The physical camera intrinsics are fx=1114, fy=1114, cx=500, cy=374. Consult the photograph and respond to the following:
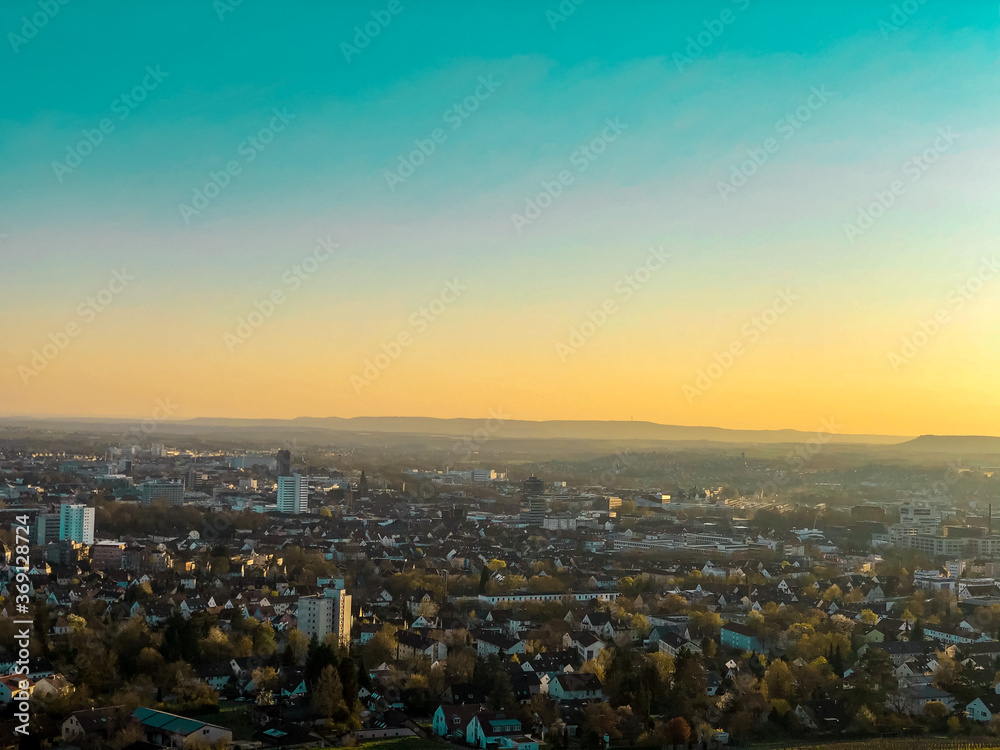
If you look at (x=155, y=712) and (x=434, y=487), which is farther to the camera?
(x=434, y=487)

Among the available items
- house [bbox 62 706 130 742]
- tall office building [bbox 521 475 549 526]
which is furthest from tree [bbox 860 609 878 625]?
tall office building [bbox 521 475 549 526]

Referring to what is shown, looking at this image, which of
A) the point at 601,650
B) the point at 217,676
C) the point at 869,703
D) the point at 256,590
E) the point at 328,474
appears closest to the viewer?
the point at 869,703

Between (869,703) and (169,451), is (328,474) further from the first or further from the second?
(869,703)

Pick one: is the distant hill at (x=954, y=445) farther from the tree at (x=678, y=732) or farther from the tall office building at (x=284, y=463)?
the tree at (x=678, y=732)

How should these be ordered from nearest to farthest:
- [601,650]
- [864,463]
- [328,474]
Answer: [601,650] < [328,474] < [864,463]

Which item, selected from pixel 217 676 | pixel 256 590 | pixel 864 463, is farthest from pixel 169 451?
pixel 217 676

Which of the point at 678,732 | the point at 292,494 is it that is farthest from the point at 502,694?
the point at 292,494

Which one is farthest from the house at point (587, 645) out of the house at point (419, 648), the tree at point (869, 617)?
the tree at point (869, 617)
